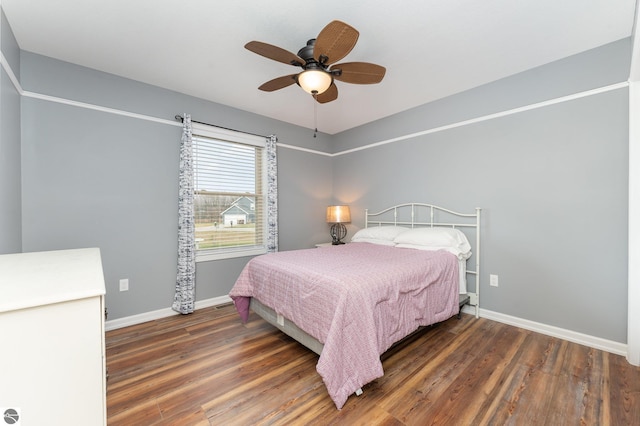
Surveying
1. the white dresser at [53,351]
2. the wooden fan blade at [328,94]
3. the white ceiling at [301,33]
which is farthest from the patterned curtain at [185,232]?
the white dresser at [53,351]

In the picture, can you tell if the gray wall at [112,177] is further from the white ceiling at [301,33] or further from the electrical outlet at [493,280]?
the electrical outlet at [493,280]

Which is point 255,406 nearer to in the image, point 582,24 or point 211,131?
point 211,131

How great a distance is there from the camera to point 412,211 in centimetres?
358

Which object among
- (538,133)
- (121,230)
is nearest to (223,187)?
(121,230)

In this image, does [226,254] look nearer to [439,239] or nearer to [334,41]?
[439,239]

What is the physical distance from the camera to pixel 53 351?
2.76 ft

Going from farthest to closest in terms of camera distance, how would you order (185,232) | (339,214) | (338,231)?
(338,231)
(339,214)
(185,232)

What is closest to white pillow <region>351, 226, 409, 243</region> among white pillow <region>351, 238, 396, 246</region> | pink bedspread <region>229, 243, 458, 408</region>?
white pillow <region>351, 238, 396, 246</region>

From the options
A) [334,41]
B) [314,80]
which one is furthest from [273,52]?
[334,41]

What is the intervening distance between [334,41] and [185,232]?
2502 mm

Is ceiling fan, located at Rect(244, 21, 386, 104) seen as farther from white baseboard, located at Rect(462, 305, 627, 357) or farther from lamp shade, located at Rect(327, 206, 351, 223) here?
white baseboard, located at Rect(462, 305, 627, 357)

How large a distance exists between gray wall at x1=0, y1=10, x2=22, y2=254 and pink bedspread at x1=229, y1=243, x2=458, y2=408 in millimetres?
1752

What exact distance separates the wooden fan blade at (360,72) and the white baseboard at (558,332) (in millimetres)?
2637

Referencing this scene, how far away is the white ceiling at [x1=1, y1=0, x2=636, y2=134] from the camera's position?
183cm
